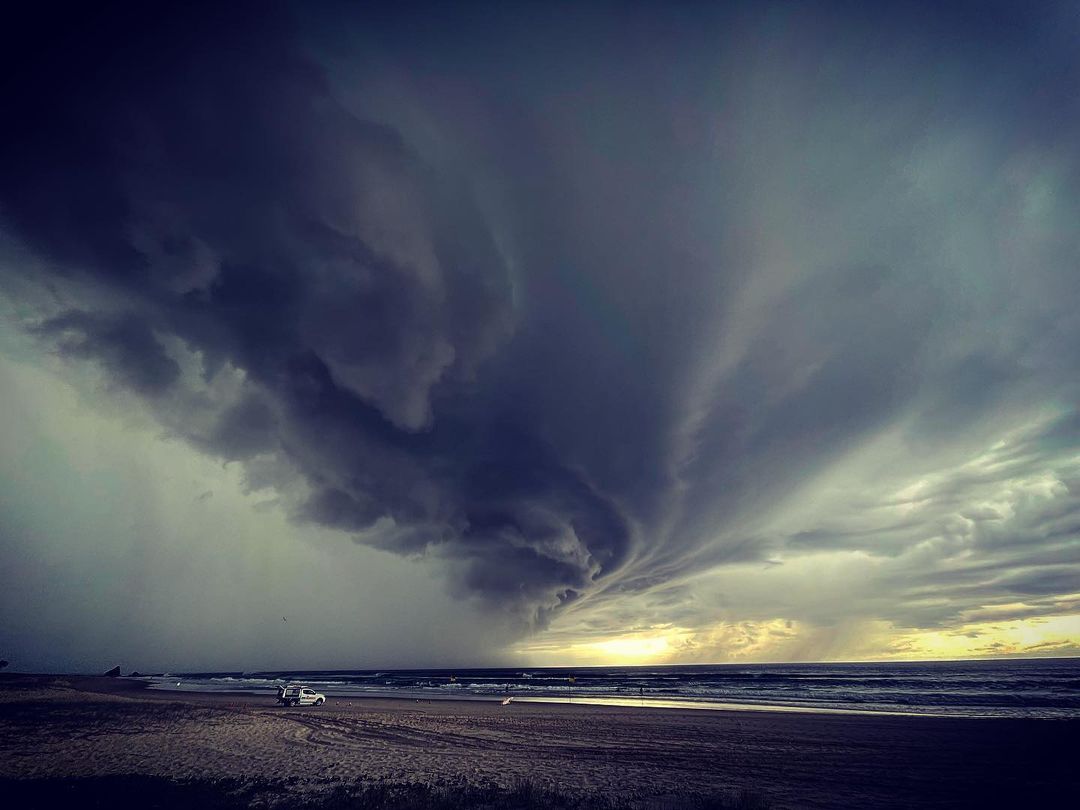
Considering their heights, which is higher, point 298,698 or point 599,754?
point 298,698

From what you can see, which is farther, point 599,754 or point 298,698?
point 298,698

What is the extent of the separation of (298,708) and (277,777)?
35.9 m

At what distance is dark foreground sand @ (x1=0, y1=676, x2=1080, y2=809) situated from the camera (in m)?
18.4

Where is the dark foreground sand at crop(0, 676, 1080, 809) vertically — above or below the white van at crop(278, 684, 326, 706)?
below

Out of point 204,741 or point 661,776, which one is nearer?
point 661,776

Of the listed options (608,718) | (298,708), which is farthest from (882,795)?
(298,708)

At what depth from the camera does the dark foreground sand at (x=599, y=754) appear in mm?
18422

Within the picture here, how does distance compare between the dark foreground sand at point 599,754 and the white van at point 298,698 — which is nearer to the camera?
the dark foreground sand at point 599,754

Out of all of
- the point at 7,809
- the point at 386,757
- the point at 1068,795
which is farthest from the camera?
the point at 386,757

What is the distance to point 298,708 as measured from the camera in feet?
158

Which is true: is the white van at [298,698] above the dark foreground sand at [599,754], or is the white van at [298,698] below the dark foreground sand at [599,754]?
above

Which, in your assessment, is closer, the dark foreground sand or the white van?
the dark foreground sand

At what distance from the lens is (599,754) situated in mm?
25344

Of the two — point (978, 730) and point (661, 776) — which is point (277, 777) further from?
point (978, 730)
